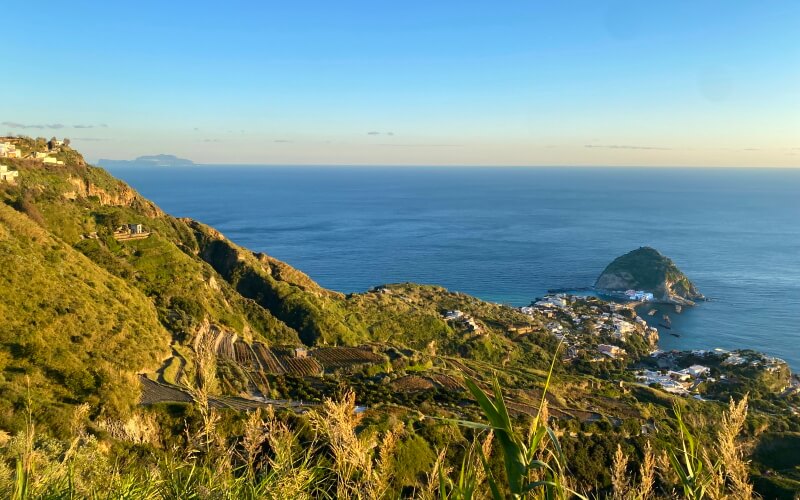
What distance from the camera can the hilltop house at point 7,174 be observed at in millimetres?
39781

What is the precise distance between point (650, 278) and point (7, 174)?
85418 mm

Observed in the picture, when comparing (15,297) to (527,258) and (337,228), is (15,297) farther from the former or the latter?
(337,228)

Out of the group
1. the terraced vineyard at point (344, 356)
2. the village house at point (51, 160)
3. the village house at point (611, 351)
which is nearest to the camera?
the terraced vineyard at point (344, 356)

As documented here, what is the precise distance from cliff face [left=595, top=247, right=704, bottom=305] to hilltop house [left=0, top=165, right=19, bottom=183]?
80027 mm

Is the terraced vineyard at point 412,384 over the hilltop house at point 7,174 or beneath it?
beneath

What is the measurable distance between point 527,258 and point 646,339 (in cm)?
3825

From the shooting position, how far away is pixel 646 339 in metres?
62.6

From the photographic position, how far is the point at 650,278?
270ft

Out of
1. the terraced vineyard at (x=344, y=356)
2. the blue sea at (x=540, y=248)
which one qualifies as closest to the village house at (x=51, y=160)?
the terraced vineyard at (x=344, y=356)

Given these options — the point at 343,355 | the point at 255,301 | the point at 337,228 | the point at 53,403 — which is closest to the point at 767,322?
the point at 343,355

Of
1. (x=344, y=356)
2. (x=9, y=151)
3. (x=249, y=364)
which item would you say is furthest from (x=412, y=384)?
(x=9, y=151)

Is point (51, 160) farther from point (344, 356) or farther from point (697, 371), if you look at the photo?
point (697, 371)

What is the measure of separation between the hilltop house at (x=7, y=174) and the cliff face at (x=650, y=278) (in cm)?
8003

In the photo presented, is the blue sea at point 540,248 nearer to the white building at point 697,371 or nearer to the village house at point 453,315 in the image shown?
the white building at point 697,371
